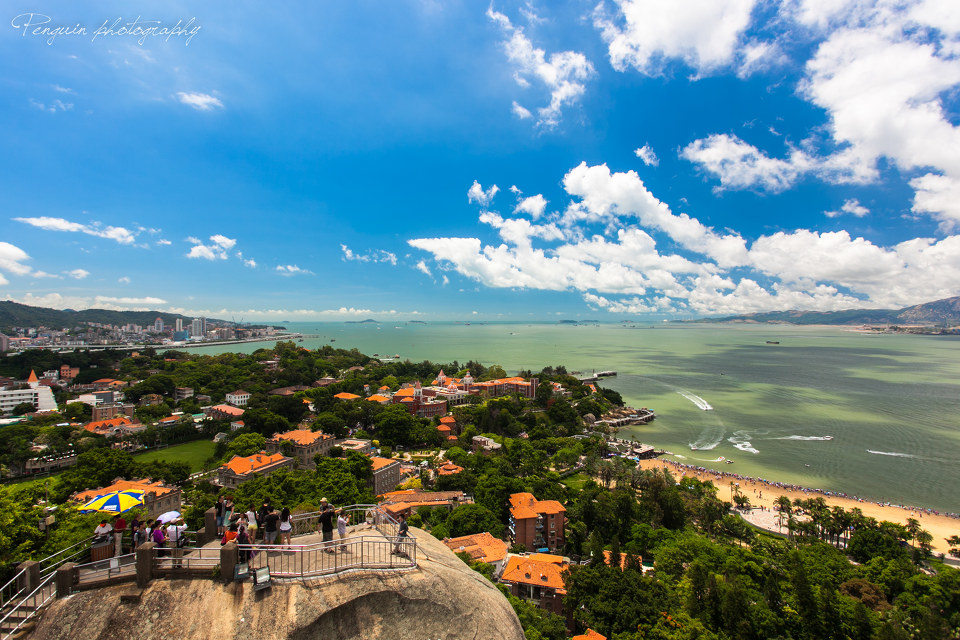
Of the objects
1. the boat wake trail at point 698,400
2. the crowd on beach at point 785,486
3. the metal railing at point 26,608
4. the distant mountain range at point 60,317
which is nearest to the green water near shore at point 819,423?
the boat wake trail at point 698,400

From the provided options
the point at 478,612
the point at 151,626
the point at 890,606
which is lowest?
the point at 890,606

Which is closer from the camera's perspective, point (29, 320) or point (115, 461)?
point (115, 461)

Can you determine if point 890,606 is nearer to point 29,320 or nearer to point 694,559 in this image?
point 694,559

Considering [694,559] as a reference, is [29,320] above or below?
above

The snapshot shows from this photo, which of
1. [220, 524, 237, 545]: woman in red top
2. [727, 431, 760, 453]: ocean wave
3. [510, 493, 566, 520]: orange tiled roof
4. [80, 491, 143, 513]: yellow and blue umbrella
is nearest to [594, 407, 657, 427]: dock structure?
[727, 431, 760, 453]: ocean wave

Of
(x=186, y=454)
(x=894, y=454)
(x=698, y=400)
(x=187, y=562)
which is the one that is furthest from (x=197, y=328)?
(x=894, y=454)

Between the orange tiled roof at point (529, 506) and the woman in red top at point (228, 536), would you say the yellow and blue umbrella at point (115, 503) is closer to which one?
the woman in red top at point (228, 536)

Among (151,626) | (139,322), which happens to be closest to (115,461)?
(151,626)
